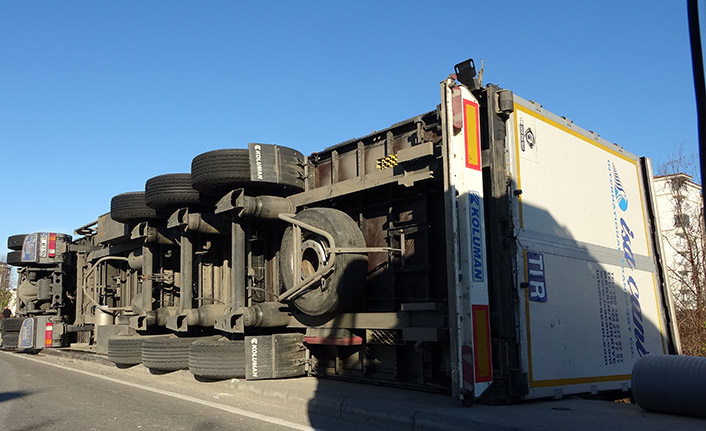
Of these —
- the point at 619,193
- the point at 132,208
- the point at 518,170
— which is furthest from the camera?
the point at 132,208

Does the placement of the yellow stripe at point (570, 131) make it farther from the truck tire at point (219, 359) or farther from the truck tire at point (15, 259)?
the truck tire at point (15, 259)

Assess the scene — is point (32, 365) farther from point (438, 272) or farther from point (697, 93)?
point (697, 93)

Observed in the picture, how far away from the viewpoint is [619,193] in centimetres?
887

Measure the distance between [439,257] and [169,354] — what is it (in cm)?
536

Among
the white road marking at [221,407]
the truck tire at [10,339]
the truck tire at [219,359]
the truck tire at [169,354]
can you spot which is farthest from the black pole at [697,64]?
the truck tire at [10,339]

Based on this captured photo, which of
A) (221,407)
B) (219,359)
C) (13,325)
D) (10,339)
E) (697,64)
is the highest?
(697,64)

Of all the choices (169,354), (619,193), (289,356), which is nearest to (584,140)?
(619,193)

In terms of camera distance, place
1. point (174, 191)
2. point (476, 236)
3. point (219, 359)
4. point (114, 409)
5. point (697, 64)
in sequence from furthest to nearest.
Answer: point (174, 191), point (219, 359), point (114, 409), point (476, 236), point (697, 64)

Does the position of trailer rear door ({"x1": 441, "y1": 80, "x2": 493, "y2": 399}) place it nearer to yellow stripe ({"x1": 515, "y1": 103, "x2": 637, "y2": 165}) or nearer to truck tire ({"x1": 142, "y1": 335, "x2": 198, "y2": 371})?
yellow stripe ({"x1": 515, "y1": 103, "x2": 637, "y2": 165})

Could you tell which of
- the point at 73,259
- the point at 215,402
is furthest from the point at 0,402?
the point at 73,259

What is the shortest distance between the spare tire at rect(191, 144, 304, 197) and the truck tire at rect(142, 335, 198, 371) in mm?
2778

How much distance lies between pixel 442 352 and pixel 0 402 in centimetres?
613

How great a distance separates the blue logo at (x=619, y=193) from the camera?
8.78 metres

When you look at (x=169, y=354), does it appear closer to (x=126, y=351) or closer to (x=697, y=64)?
(x=126, y=351)
